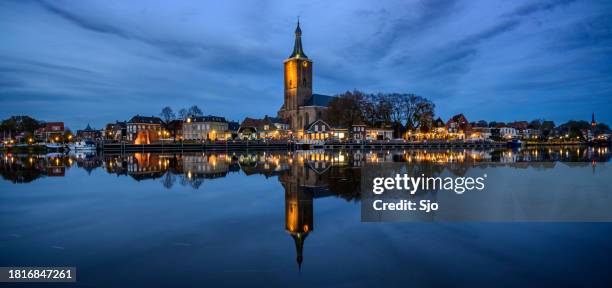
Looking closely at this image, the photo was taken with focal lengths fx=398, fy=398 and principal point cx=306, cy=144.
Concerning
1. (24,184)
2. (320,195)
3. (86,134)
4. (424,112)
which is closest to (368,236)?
(320,195)

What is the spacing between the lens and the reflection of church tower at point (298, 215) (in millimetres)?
7621

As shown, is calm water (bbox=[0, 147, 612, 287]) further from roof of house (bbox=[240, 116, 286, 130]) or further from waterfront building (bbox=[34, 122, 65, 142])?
waterfront building (bbox=[34, 122, 65, 142])

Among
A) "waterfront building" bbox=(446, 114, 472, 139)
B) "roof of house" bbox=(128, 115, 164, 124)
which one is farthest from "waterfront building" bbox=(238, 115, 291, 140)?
"waterfront building" bbox=(446, 114, 472, 139)

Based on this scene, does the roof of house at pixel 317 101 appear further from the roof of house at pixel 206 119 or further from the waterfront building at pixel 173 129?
the waterfront building at pixel 173 129

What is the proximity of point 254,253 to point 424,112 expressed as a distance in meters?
90.1

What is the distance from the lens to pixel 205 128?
339 ft

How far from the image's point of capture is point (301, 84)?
110 m

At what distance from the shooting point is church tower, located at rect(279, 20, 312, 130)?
109 m

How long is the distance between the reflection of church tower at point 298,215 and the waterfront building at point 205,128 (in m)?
91.4

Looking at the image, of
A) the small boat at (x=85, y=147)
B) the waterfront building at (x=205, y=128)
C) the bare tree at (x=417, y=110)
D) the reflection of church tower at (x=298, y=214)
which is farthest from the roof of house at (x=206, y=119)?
the reflection of church tower at (x=298, y=214)

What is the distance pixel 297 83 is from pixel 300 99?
14.7 ft

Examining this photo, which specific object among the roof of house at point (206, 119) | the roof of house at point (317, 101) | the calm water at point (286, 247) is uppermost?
the roof of house at point (317, 101)

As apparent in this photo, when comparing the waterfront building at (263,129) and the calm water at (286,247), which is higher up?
the waterfront building at (263,129)

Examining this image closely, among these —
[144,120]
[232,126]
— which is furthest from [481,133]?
[144,120]
